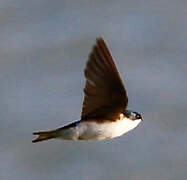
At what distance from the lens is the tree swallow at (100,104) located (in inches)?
117

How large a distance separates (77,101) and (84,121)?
72.9 inches

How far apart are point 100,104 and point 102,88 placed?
0.19 ft

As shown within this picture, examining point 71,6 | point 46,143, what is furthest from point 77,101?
point 71,6

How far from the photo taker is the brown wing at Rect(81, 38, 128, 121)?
2.96 meters

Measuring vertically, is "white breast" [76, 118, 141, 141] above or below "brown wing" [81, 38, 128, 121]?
below

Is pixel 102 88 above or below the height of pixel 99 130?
above

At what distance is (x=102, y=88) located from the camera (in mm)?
3027

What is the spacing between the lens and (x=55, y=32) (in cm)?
547

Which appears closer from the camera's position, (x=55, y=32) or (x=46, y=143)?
(x=46, y=143)

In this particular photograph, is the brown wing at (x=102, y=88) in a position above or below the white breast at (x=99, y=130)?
above

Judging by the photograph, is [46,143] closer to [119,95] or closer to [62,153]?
[62,153]

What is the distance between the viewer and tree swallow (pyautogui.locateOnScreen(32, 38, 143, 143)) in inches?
117

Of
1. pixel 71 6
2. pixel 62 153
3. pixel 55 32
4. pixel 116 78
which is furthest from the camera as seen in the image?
pixel 71 6

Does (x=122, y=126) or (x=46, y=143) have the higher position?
(x=122, y=126)
